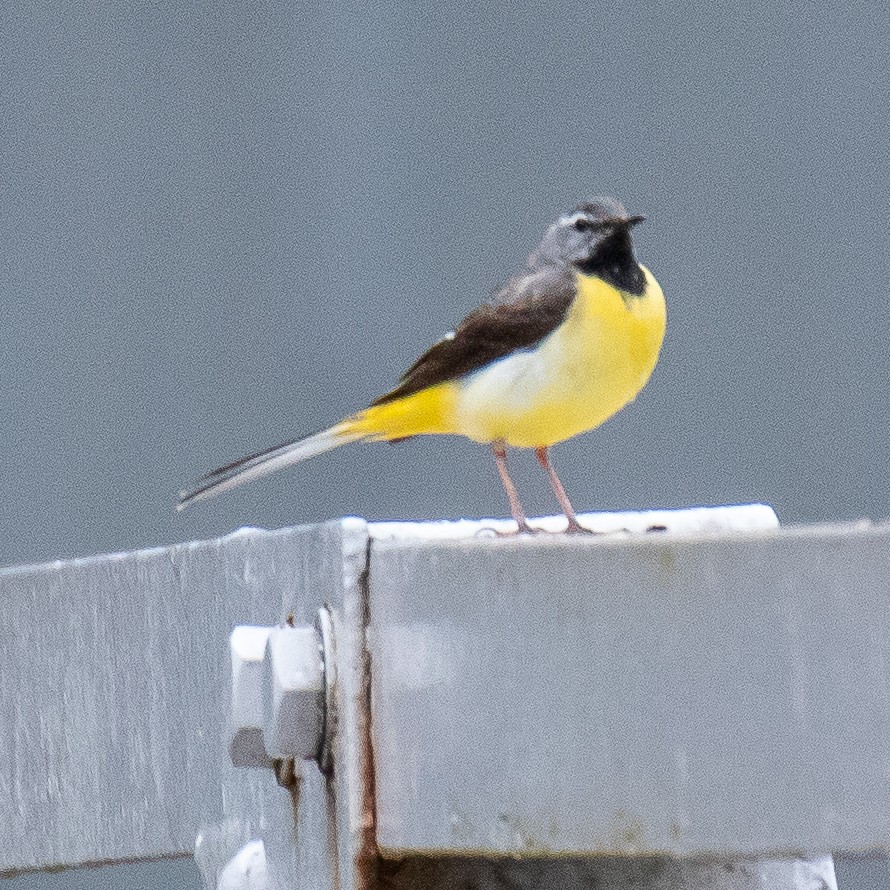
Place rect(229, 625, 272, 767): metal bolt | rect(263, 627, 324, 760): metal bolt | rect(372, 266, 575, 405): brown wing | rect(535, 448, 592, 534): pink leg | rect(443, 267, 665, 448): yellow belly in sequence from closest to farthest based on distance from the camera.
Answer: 1. rect(263, 627, 324, 760): metal bolt
2. rect(229, 625, 272, 767): metal bolt
3. rect(535, 448, 592, 534): pink leg
4. rect(443, 267, 665, 448): yellow belly
5. rect(372, 266, 575, 405): brown wing

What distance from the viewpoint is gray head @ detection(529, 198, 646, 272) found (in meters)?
4.65

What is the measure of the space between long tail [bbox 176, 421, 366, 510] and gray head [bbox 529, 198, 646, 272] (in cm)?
75

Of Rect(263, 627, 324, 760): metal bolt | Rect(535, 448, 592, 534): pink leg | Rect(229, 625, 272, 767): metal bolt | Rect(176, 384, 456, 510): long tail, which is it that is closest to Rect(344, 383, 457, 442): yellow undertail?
Rect(176, 384, 456, 510): long tail

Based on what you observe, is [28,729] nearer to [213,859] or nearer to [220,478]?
[213,859]

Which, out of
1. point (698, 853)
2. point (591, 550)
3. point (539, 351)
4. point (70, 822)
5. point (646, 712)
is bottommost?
point (70, 822)

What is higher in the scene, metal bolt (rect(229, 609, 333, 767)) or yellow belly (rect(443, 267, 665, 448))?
yellow belly (rect(443, 267, 665, 448))

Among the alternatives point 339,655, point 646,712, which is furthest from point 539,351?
point 646,712

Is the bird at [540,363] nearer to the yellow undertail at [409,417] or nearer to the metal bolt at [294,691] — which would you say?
the yellow undertail at [409,417]

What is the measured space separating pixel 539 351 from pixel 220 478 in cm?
91

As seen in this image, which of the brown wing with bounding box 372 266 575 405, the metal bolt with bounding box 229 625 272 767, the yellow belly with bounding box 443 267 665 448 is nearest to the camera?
the metal bolt with bounding box 229 625 272 767

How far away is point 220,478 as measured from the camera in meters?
4.52

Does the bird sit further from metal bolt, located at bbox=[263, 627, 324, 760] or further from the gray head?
metal bolt, located at bbox=[263, 627, 324, 760]

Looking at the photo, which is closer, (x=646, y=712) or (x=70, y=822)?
(x=646, y=712)

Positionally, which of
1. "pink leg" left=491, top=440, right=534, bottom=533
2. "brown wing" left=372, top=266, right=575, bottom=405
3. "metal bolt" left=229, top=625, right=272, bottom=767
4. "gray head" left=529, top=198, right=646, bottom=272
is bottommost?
"metal bolt" left=229, top=625, right=272, bottom=767
